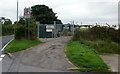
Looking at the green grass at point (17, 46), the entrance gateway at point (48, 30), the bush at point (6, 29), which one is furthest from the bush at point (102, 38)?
the bush at point (6, 29)

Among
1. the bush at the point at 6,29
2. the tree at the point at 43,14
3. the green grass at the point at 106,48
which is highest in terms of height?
the tree at the point at 43,14

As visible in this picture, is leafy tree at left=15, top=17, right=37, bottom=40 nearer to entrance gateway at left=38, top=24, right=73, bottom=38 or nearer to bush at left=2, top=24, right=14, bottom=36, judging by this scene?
entrance gateway at left=38, top=24, right=73, bottom=38

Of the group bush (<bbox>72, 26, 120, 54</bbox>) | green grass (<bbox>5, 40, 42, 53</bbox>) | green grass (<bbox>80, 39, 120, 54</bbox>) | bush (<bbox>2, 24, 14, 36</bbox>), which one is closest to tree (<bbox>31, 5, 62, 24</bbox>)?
bush (<bbox>2, 24, 14, 36</bbox>)

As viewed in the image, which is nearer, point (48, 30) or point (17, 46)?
point (17, 46)

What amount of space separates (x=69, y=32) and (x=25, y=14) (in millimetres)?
12771

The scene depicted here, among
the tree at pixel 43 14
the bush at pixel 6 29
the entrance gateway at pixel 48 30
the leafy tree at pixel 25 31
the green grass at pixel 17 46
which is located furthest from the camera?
the bush at pixel 6 29

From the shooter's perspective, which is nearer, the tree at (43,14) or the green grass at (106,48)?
the green grass at (106,48)

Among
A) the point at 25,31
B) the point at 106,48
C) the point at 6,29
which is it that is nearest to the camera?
the point at 106,48

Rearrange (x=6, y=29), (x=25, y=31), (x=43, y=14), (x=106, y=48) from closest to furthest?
(x=106, y=48)
(x=25, y=31)
(x=43, y=14)
(x=6, y=29)

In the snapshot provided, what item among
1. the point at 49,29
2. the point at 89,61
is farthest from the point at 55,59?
the point at 49,29

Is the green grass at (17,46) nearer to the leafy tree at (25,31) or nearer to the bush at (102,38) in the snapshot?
the leafy tree at (25,31)

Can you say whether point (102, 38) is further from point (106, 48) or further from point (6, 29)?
point (6, 29)

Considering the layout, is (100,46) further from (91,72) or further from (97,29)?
Result: (91,72)

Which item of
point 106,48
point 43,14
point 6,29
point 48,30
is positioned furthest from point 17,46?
point 6,29
